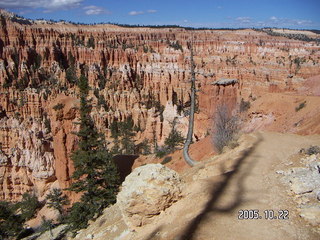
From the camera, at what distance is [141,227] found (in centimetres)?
764

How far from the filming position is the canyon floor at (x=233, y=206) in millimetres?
5816

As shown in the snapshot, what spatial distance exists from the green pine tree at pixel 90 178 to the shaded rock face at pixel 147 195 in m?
7.93

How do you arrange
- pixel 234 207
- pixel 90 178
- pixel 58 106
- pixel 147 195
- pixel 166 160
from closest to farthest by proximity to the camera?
1. pixel 234 207
2. pixel 147 195
3. pixel 90 178
4. pixel 166 160
5. pixel 58 106

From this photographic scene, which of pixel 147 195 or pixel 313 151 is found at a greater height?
pixel 313 151

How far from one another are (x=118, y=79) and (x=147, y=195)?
2382 inches

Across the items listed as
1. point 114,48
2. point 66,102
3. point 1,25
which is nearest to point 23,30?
point 1,25

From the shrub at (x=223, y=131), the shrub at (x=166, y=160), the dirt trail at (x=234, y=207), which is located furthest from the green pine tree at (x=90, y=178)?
the dirt trail at (x=234, y=207)

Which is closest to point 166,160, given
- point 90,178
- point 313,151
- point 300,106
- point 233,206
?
point 90,178

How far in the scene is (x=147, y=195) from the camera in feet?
24.2

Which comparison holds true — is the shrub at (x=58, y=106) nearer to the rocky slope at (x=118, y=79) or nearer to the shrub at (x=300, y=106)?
the rocky slope at (x=118, y=79)

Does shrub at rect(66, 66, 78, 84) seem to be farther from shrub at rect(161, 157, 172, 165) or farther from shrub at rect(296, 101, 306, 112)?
shrub at rect(296, 101, 306, 112)

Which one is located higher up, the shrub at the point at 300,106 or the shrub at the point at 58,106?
the shrub at the point at 300,106

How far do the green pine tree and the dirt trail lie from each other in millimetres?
7693

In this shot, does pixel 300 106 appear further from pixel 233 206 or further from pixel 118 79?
pixel 118 79
